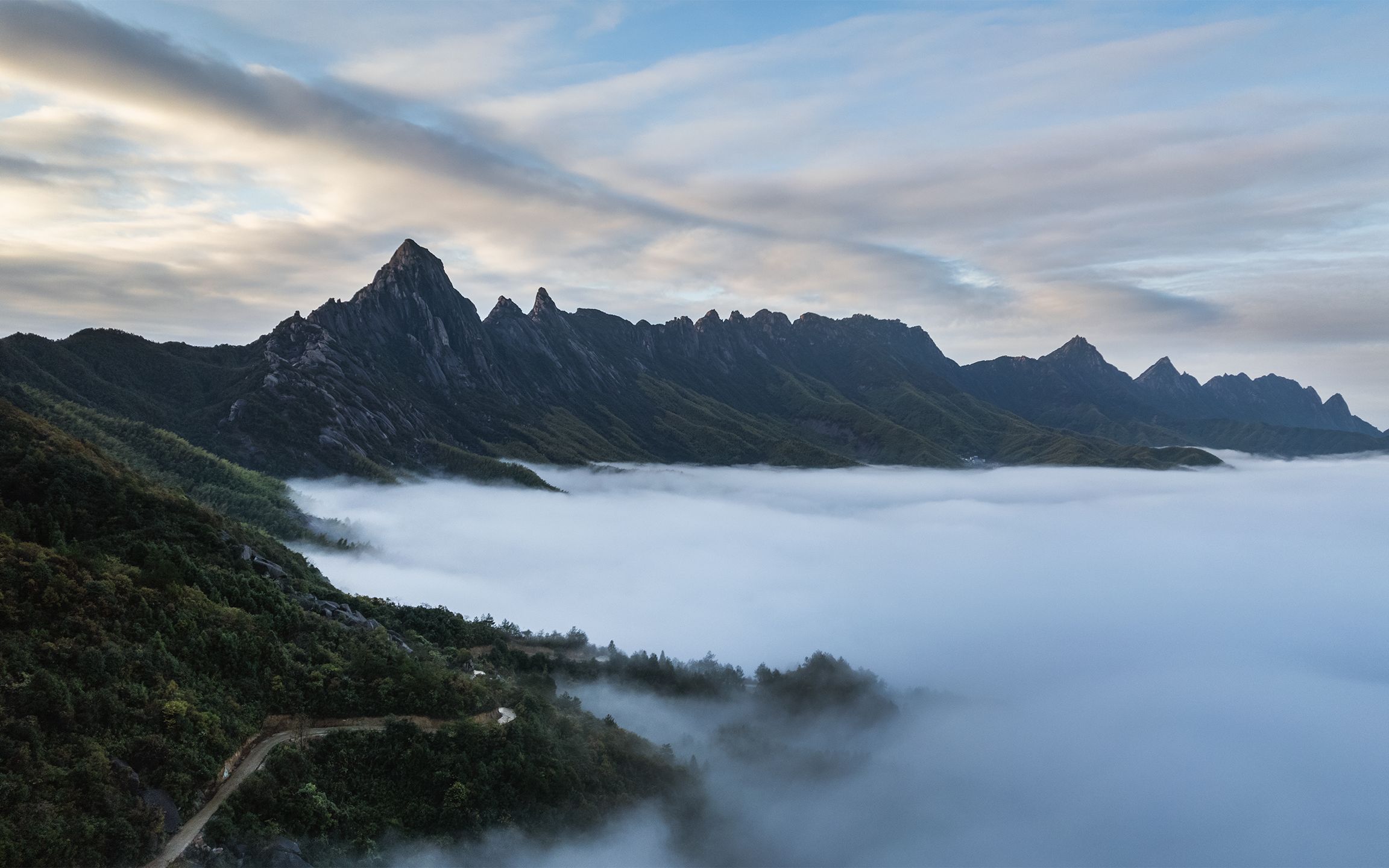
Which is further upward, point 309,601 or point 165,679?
point 309,601

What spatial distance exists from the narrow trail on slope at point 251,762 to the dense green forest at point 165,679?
1058 millimetres

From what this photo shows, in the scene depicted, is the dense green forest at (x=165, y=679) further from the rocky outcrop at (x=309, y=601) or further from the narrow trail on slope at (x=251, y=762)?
the narrow trail on slope at (x=251, y=762)

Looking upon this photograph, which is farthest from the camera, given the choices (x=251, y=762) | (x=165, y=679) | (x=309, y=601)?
(x=309, y=601)

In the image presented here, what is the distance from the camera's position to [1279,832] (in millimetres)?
174375

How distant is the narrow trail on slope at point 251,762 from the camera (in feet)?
159

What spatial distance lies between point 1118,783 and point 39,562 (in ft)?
750

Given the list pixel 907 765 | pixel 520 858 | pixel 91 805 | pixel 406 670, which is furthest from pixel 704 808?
pixel 907 765

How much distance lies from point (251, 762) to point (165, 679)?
952 centimetres

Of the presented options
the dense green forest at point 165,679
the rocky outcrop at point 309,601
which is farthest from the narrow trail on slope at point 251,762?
the rocky outcrop at point 309,601

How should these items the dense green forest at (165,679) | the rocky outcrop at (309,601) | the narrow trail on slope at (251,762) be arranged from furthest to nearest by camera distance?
the rocky outcrop at (309,601) → the narrow trail on slope at (251,762) → the dense green forest at (165,679)

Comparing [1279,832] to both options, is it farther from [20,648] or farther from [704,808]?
[20,648]

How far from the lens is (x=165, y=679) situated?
5781cm

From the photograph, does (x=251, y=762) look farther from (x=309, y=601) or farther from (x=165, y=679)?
(x=309, y=601)

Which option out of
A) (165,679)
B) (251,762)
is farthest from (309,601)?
(251,762)
